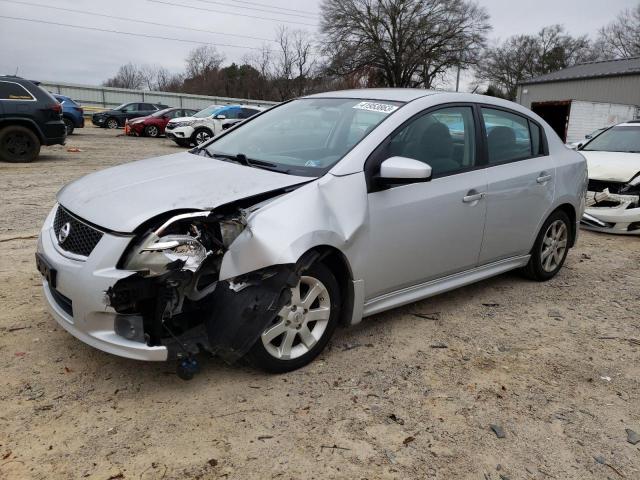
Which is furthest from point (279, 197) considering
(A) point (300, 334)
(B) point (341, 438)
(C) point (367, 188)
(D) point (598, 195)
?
(D) point (598, 195)

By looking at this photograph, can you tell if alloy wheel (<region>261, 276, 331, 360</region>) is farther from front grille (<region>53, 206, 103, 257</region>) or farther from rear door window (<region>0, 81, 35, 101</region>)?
rear door window (<region>0, 81, 35, 101</region>)

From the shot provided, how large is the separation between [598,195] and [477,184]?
427 cm

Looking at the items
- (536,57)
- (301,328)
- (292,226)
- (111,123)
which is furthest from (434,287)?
(536,57)

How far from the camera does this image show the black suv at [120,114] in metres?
27.8

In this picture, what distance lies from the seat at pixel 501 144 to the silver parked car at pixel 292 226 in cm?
1

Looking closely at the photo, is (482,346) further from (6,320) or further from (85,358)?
(6,320)

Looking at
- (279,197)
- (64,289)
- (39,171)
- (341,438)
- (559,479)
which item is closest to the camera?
(559,479)

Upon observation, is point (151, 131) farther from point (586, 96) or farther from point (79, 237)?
point (586, 96)

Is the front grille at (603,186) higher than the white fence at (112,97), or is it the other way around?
the white fence at (112,97)

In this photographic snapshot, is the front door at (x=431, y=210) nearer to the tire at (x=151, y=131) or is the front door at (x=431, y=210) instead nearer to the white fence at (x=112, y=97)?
the tire at (x=151, y=131)

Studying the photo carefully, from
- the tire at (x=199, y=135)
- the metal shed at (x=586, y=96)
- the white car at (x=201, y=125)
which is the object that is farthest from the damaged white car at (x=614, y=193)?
A: the metal shed at (x=586, y=96)

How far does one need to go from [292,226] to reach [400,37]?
146 feet

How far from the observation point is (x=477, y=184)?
3943 millimetres

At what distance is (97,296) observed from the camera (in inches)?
106
